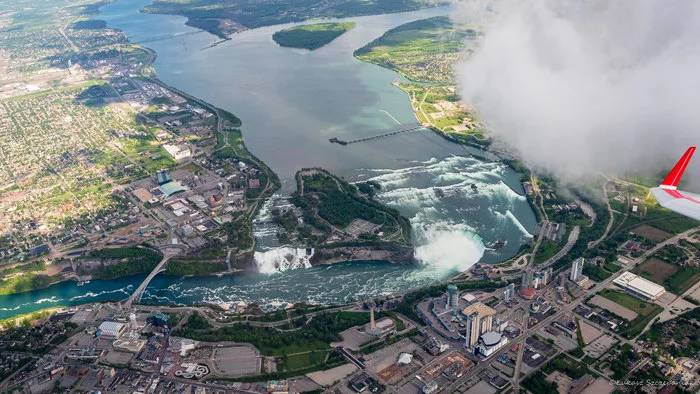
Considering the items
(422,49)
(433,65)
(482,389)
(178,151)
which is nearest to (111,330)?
(482,389)

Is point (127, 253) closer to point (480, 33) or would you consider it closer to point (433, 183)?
point (433, 183)

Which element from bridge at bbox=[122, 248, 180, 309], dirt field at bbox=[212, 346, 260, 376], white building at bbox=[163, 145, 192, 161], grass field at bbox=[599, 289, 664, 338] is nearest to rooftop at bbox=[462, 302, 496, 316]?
grass field at bbox=[599, 289, 664, 338]

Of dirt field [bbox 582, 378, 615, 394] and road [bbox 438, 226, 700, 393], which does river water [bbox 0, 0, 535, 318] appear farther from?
dirt field [bbox 582, 378, 615, 394]

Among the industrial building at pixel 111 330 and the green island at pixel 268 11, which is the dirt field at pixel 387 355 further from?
the green island at pixel 268 11

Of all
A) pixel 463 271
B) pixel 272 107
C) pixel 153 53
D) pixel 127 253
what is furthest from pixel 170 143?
pixel 153 53

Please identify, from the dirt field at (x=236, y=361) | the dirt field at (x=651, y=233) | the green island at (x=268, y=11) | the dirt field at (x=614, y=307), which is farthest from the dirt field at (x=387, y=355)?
the green island at (x=268, y=11)

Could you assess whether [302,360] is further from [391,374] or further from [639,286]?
[639,286]
